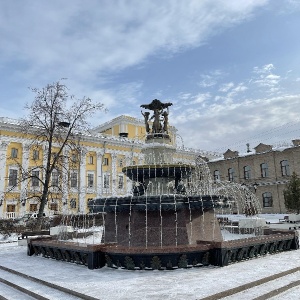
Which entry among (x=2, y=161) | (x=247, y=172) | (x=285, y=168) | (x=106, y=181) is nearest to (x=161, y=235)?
(x=285, y=168)

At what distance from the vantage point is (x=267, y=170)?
37.4m

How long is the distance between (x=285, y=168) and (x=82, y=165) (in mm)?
25206

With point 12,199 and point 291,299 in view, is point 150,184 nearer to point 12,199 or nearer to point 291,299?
point 291,299

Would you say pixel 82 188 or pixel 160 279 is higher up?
pixel 82 188

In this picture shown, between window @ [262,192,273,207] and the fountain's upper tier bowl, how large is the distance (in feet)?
94.0

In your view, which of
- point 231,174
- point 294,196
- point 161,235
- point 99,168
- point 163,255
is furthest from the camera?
Result: point 99,168

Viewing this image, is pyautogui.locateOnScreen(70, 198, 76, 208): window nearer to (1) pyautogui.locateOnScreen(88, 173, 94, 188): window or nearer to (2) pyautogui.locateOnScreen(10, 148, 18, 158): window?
(1) pyautogui.locateOnScreen(88, 173, 94, 188): window

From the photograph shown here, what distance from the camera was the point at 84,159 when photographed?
42.5 metres

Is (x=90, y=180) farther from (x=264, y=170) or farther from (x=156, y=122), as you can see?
(x=156, y=122)

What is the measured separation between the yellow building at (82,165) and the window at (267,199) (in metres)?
10.7

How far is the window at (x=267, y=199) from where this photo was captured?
36438 millimetres

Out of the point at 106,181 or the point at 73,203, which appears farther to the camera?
the point at 106,181

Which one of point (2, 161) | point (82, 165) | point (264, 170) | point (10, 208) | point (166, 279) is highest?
point (82, 165)

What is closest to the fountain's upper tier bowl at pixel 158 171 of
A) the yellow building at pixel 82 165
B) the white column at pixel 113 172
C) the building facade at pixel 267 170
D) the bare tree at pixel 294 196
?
the bare tree at pixel 294 196
